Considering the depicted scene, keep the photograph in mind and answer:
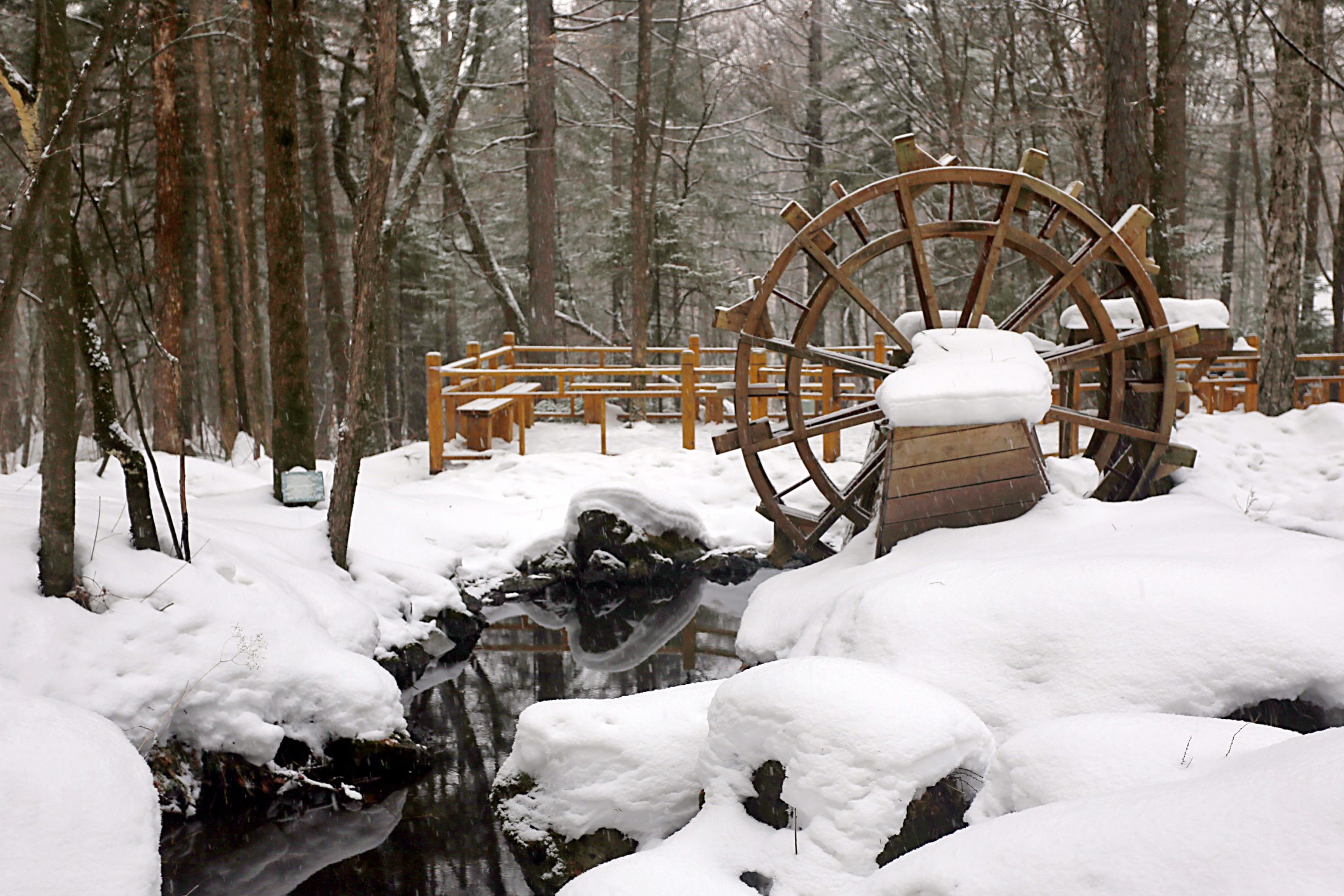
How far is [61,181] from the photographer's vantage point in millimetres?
4895

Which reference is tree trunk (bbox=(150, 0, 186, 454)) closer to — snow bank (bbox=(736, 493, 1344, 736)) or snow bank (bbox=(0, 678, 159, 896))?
snow bank (bbox=(0, 678, 159, 896))

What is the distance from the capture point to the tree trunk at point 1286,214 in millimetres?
9250

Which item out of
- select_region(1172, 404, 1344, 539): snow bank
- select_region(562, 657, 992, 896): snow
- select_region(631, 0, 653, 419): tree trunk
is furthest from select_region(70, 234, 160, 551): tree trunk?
select_region(631, 0, 653, 419): tree trunk

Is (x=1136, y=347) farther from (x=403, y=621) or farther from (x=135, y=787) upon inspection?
(x=135, y=787)

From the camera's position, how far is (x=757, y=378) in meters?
11.8

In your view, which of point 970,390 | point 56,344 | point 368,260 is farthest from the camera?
point 368,260

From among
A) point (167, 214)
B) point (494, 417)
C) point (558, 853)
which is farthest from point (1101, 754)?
point (167, 214)

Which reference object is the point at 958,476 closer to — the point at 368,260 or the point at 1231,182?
the point at 368,260

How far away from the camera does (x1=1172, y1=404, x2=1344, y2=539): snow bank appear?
25.2ft

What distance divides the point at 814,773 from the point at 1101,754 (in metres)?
0.96

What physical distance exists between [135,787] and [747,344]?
529 centimetres

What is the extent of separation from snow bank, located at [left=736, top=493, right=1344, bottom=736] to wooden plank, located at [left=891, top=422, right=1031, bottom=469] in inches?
36.8

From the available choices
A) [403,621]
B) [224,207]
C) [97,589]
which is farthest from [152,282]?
[97,589]

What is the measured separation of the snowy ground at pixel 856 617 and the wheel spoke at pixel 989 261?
1404 millimetres
